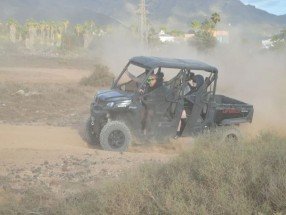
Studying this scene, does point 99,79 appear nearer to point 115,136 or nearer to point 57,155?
point 115,136

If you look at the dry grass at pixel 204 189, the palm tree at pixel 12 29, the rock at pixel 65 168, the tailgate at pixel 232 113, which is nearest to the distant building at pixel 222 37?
the tailgate at pixel 232 113

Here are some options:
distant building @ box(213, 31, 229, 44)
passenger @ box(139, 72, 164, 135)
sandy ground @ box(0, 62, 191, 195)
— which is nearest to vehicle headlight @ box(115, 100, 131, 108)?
passenger @ box(139, 72, 164, 135)

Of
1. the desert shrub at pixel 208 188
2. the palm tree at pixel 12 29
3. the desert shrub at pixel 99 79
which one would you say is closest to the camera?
the desert shrub at pixel 208 188

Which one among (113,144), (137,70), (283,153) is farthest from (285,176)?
(137,70)

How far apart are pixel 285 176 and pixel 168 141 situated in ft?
23.1

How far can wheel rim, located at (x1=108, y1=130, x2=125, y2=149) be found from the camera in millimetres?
11828

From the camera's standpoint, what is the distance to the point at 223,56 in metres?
36.8

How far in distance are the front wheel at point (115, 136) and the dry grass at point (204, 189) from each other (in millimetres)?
4837

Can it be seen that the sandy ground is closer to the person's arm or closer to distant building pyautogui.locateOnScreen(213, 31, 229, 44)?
the person's arm

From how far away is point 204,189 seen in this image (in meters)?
6.05

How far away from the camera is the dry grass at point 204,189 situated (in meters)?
5.73

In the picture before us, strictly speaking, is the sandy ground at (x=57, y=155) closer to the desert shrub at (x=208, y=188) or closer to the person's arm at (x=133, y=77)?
the desert shrub at (x=208, y=188)

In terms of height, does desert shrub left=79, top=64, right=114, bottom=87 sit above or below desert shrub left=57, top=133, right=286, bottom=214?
below

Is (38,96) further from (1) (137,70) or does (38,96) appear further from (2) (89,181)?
(2) (89,181)
